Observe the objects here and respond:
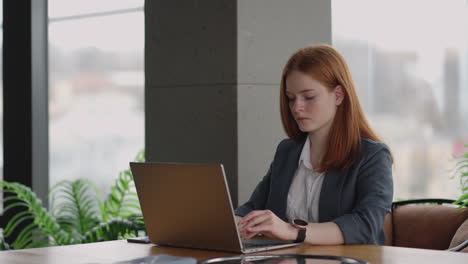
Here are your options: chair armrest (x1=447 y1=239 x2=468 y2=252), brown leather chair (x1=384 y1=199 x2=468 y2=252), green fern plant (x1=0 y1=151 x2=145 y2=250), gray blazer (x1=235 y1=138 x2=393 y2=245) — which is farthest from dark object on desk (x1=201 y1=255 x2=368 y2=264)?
green fern plant (x1=0 y1=151 x2=145 y2=250)

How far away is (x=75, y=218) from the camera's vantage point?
5.42 m

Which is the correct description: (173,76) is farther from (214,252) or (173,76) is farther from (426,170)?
(426,170)

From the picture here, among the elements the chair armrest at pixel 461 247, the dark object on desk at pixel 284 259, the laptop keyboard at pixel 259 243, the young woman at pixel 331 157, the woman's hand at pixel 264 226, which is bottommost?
the chair armrest at pixel 461 247

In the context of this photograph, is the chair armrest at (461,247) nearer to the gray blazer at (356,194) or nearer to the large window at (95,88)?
the gray blazer at (356,194)

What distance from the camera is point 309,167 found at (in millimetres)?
3086

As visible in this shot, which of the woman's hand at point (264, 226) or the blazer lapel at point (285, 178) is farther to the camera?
the blazer lapel at point (285, 178)

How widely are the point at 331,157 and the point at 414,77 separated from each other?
268cm

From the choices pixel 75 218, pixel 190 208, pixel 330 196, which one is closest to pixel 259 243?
pixel 190 208

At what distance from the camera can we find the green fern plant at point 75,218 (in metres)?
4.84

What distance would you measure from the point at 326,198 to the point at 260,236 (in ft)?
1.03

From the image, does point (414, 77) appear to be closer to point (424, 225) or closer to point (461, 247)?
point (424, 225)

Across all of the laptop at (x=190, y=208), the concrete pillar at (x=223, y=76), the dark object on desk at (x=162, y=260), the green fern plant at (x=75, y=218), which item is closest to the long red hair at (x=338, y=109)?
the laptop at (x=190, y=208)

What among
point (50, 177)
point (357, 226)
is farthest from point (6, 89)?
point (357, 226)

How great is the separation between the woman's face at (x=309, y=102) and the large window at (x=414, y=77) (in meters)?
2.41
